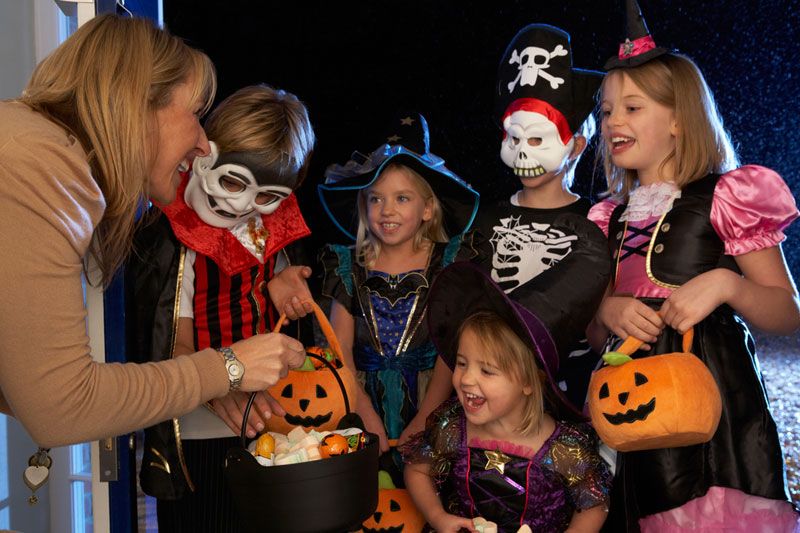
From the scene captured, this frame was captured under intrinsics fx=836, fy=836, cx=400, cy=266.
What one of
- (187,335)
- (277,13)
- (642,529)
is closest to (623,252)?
(642,529)

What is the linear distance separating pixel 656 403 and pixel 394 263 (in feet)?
3.06

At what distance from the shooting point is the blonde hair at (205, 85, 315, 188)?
1.91m

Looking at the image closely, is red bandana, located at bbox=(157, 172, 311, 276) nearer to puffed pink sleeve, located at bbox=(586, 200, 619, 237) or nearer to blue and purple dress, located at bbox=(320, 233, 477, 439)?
blue and purple dress, located at bbox=(320, 233, 477, 439)

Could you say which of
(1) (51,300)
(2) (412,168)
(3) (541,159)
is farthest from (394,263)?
(1) (51,300)

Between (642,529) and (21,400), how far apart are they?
4.05 feet

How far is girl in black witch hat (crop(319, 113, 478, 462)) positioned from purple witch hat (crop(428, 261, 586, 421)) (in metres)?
0.21

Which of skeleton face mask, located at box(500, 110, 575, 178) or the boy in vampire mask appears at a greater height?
skeleton face mask, located at box(500, 110, 575, 178)

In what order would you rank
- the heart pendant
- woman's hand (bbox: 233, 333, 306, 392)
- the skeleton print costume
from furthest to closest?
the skeleton print costume → the heart pendant → woman's hand (bbox: 233, 333, 306, 392)

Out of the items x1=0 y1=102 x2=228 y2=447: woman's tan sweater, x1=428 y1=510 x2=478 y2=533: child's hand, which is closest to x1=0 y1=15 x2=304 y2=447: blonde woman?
x1=0 y1=102 x2=228 y2=447: woman's tan sweater

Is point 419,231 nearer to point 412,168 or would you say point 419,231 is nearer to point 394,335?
point 412,168

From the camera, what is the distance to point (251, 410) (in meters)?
1.72

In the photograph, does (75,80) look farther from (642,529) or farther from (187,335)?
(642,529)

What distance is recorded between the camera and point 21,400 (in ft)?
4.13

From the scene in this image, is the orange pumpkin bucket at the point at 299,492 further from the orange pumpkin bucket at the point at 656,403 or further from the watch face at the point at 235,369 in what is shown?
the orange pumpkin bucket at the point at 656,403
